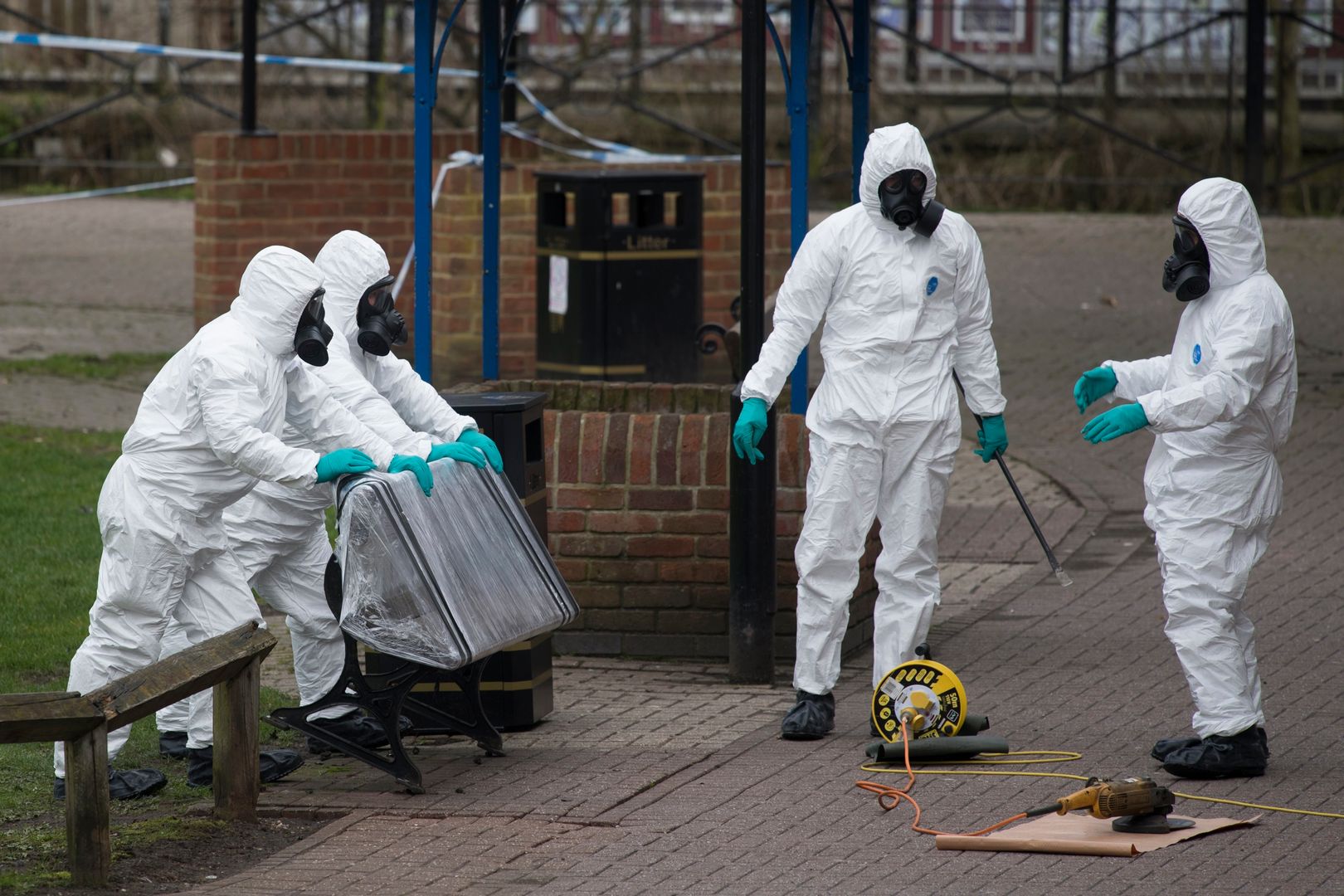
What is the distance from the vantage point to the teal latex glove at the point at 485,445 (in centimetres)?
590

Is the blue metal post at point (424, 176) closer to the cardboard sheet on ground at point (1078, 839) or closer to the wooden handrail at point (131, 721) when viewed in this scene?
the wooden handrail at point (131, 721)

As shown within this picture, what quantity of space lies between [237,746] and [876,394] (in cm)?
215

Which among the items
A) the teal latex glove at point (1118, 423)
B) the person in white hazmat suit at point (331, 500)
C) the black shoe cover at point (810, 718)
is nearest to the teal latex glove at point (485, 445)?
the person in white hazmat suit at point (331, 500)

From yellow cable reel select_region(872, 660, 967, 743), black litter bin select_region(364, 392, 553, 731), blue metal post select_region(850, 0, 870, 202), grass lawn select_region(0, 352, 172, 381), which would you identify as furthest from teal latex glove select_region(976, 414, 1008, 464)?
grass lawn select_region(0, 352, 172, 381)

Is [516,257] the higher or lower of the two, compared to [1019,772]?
higher

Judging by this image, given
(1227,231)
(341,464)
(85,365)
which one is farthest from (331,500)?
(85,365)

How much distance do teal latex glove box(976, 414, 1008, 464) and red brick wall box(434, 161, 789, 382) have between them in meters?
5.69

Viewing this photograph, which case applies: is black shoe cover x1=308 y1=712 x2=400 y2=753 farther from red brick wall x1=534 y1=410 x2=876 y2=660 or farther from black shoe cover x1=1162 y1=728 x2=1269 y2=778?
black shoe cover x1=1162 y1=728 x2=1269 y2=778

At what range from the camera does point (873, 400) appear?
6047 millimetres

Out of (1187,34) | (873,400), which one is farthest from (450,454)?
(1187,34)

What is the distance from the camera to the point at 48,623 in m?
7.25

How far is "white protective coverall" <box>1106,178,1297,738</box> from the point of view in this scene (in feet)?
18.0

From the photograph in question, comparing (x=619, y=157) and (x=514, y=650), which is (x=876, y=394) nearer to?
(x=514, y=650)

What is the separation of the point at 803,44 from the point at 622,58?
524 inches
